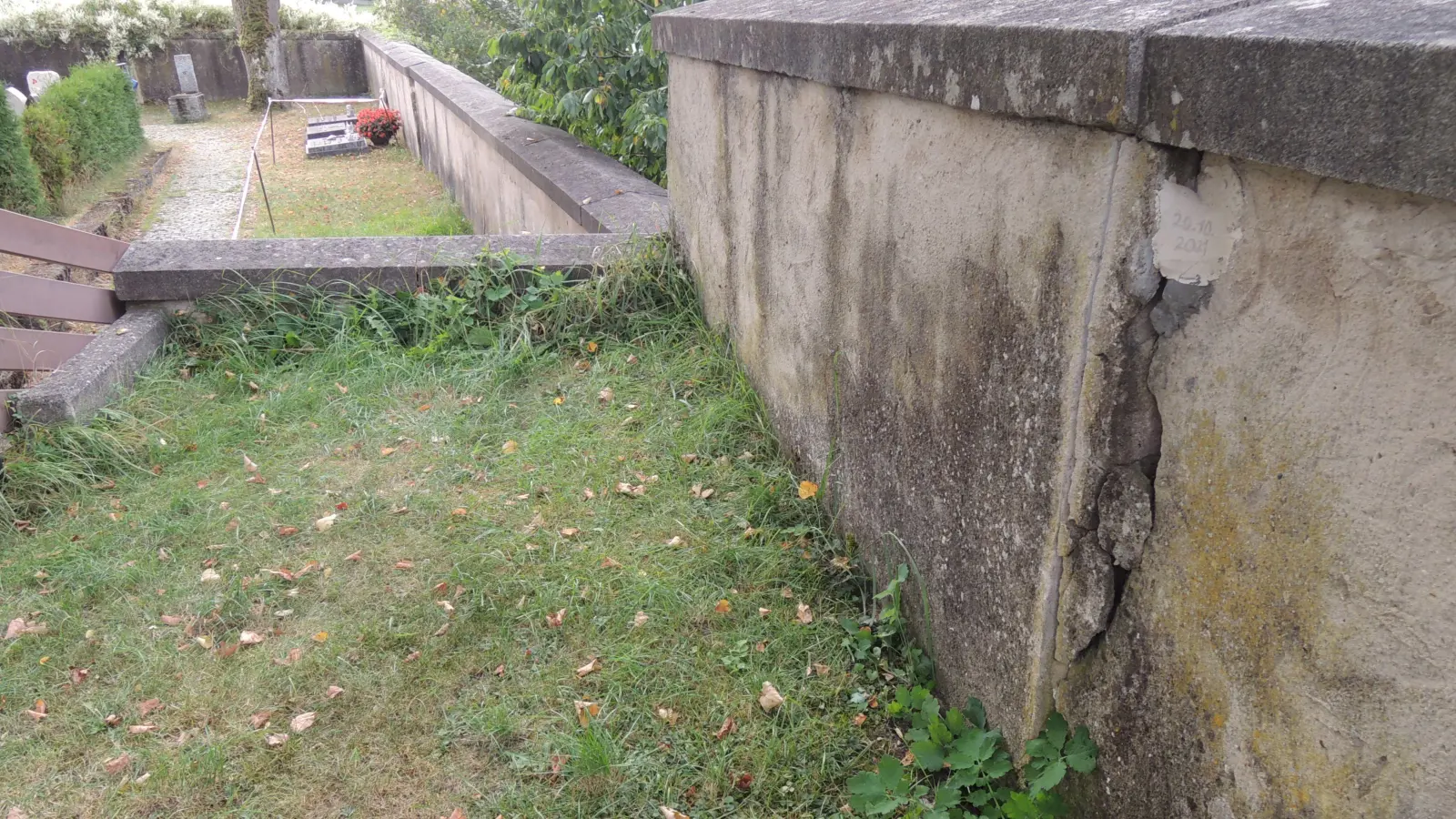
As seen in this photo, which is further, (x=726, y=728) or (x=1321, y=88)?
(x=726, y=728)

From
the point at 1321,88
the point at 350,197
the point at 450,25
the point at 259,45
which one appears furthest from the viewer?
the point at 259,45

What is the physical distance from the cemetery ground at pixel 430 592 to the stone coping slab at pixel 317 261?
0.29m

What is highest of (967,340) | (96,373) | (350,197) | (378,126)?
(967,340)

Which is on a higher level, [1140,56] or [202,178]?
[1140,56]

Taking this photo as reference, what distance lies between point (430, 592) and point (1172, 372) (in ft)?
7.55

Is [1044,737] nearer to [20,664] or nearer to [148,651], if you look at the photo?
[148,651]

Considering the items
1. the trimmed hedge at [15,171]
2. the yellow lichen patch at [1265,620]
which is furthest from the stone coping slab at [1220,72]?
the trimmed hedge at [15,171]

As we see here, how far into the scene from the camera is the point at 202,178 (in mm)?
15695

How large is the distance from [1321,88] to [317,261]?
15.4 ft

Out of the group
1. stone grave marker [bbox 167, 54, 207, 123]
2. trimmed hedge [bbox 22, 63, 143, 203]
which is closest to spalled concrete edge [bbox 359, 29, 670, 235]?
trimmed hedge [bbox 22, 63, 143, 203]

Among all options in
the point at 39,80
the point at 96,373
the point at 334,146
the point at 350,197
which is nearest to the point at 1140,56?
the point at 96,373

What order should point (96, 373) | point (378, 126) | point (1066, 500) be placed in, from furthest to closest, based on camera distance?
1. point (378, 126)
2. point (96, 373)
3. point (1066, 500)

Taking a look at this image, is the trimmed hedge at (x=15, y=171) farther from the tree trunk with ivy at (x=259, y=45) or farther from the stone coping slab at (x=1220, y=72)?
the tree trunk with ivy at (x=259, y=45)

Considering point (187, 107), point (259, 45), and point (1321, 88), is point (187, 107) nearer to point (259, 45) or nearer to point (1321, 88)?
point (259, 45)
